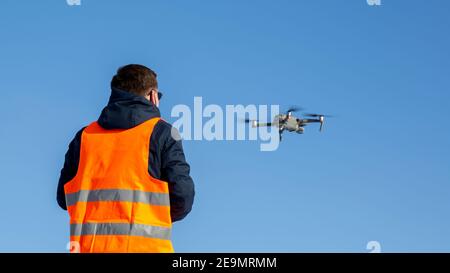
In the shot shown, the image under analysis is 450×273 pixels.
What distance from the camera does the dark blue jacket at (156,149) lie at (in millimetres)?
11133

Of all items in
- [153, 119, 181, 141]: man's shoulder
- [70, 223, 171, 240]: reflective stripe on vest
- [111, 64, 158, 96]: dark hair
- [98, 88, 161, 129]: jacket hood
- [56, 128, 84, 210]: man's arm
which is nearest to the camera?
[70, 223, 171, 240]: reflective stripe on vest

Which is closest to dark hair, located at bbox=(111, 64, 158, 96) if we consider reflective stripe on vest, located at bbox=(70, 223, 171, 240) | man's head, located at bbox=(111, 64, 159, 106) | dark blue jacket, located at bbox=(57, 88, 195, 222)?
man's head, located at bbox=(111, 64, 159, 106)

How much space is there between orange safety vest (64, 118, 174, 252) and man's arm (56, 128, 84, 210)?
0.32m

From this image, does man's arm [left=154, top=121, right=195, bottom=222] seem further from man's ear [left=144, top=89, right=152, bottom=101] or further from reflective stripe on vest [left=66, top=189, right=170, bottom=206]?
man's ear [left=144, top=89, right=152, bottom=101]

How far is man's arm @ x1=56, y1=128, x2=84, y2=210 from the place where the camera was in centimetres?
1170

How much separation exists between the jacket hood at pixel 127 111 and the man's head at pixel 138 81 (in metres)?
0.10

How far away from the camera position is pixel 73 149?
11758 mm

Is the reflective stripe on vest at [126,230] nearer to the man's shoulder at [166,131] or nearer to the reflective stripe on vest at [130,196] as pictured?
the reflective stripe on vest at [130,196]

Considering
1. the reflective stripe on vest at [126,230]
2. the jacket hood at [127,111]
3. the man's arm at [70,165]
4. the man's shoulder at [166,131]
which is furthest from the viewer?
the man's arm at [70,165]

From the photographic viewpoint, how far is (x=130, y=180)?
11125 mm

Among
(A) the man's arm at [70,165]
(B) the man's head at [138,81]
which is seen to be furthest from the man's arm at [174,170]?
(A) the man's arm at [70,165]

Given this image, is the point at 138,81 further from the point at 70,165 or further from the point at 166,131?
the point at 70,165
